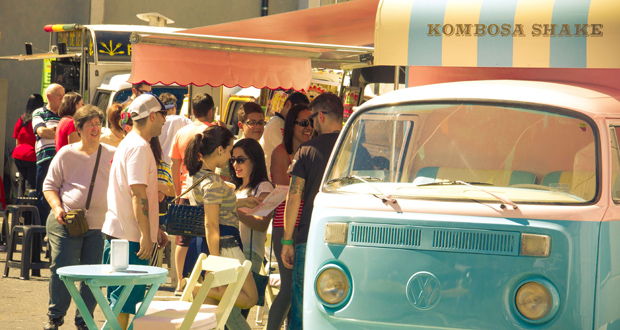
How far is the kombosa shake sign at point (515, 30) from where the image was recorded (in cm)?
539

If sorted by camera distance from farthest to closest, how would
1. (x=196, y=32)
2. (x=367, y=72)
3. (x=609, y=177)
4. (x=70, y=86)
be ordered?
(x=70, y=86)
(x=367, y=72)
(x=196, y=32)
(x=609, y=177)

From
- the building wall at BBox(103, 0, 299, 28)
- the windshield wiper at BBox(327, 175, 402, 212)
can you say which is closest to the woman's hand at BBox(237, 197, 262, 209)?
the windshield wiper at BBox(327, 175, 402, 212)

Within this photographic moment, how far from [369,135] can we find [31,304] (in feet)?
15.4

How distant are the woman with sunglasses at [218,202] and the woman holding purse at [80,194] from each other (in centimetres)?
95

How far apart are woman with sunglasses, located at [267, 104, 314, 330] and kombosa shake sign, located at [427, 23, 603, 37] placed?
5.48 ft

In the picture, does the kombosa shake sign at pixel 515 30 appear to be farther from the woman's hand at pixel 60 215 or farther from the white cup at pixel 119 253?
the woman's hand at pixel 60 215

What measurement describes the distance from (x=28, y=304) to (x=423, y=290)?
518cm

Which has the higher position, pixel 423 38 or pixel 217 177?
pixel 423 38

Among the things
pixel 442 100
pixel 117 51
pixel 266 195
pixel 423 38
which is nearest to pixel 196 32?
pixel 266 195

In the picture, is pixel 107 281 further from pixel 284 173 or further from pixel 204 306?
pixel 284 173

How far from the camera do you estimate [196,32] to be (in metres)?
8.02

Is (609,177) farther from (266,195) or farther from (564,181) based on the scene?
(266,195)

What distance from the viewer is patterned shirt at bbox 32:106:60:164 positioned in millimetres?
10570

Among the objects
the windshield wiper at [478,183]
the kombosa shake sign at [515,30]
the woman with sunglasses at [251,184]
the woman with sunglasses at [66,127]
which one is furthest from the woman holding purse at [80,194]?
the windshield wiper at [478,183]
